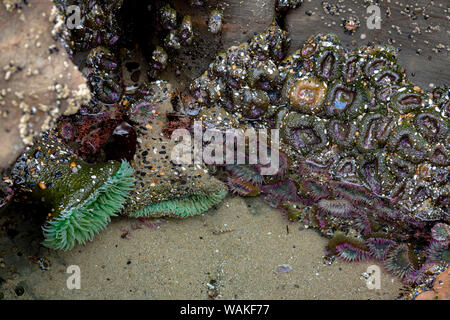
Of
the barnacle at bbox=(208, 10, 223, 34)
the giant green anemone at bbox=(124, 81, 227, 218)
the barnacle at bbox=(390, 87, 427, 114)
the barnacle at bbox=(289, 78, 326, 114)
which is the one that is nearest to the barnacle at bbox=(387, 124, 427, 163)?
the barnacle at bbox=(390, 87, 427, 114)

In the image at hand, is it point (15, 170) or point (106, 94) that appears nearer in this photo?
point (15, 170)

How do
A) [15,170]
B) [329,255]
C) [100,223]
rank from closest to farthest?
[15,170]
[100,223]
[329,255]

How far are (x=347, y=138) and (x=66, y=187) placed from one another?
294 centimetres

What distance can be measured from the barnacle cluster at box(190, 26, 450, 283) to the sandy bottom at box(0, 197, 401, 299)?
0.23 m

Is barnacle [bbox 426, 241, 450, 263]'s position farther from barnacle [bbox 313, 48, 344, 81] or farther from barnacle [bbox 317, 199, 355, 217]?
barnacle [bbox 313, 48, 344, 81]

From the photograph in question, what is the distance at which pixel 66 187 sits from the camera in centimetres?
388

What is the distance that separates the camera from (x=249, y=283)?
4258mm

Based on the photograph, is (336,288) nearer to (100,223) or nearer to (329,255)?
(329,255)

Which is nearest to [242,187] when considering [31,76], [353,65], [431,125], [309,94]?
[309,94]

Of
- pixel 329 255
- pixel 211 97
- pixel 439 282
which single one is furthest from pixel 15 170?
pixel 439 282

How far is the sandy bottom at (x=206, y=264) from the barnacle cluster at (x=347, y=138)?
9.1 inches

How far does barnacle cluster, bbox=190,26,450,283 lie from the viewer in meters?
4.20

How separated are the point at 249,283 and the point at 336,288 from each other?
3.12 feet

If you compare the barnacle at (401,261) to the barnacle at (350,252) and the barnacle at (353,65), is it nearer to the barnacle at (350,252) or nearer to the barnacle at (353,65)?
the barnacle at (350,252)
